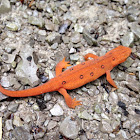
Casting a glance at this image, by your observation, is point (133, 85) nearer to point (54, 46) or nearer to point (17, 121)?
point (54, 46)

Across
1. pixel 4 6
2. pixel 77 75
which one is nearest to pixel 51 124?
pixel 77 75

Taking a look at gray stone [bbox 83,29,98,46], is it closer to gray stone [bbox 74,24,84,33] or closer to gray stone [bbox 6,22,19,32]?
gray stone [bbox 74,24,84,33]

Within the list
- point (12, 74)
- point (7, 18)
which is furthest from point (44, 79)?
point (7, 18)

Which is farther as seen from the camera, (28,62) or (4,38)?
(4,38)

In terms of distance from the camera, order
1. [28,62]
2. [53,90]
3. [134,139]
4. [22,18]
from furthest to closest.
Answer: [22,18] < [28,62] < [53,90] < [134,139]

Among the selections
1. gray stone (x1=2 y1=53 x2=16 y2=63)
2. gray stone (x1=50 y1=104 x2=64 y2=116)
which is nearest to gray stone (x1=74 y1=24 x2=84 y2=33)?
gray stone (x1=2 y1=53 x2=16 y2=63)

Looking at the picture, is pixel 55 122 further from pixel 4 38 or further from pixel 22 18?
pixel 22 18

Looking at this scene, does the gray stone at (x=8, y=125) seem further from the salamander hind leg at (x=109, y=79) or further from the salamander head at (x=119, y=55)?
the salamander head at (x=119, y=55)
